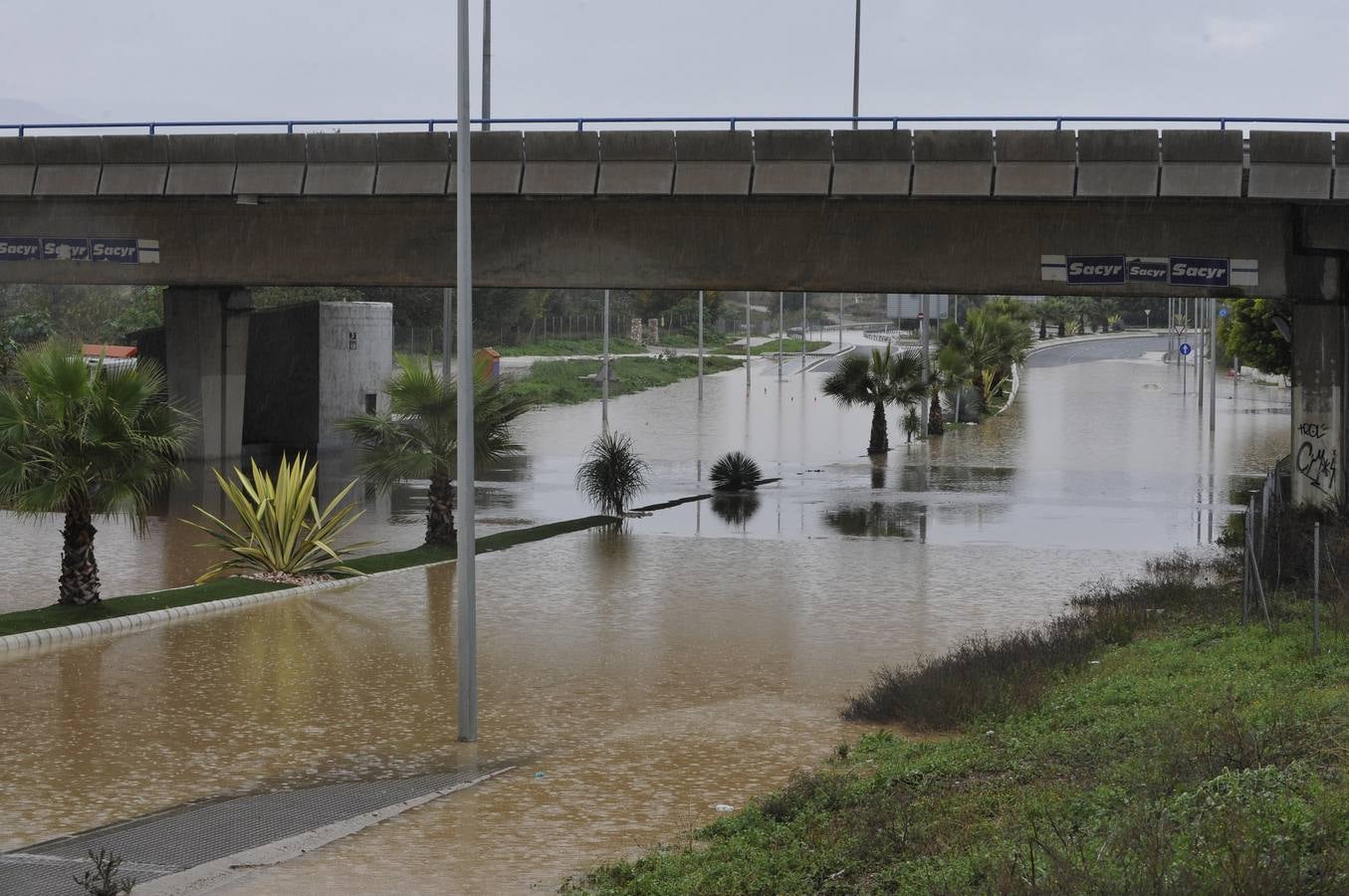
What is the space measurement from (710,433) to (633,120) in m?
29.8

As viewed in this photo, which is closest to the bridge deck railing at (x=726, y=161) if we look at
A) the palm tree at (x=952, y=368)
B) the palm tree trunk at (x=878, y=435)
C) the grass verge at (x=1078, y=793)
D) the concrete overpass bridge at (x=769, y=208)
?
the concrete overpass bridge at (x=769, y=208)

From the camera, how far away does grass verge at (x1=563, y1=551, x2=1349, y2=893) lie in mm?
6789

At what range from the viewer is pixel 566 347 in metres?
110

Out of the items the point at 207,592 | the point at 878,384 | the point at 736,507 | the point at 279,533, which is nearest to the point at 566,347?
the point at 878,384

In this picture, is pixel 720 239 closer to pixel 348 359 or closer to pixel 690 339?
pixel 348 359

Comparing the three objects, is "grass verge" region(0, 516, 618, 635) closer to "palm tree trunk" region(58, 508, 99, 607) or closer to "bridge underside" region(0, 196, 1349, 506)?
"palm tree trunk" region(58, 508, 99, 607)

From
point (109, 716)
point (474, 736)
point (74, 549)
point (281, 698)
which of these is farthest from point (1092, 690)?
point (74, 549)

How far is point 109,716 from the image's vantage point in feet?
44.5

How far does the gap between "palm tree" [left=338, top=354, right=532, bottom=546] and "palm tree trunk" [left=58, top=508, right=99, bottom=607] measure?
648cm

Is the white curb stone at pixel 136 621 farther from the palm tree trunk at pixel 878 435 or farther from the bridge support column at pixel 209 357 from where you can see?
the palm tree trunk at pixel 878 435

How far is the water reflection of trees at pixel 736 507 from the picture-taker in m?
30.4

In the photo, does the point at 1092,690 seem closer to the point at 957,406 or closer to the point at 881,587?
the point at 881,587

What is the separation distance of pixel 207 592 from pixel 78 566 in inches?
86.3

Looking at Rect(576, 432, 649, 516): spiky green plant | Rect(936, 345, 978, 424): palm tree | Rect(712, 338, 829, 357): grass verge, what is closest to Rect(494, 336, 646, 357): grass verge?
Rect(712, 338, 829, 357): grass verge
